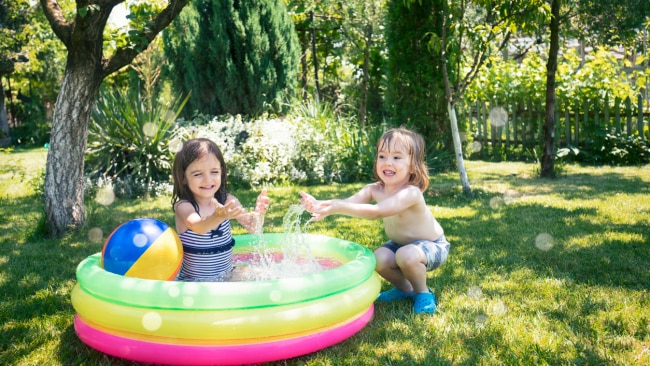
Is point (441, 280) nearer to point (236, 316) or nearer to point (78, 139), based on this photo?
point (236, 316)

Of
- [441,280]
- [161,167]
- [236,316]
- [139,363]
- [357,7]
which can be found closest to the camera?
[236,316]

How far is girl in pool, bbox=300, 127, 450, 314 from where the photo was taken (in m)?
3.50

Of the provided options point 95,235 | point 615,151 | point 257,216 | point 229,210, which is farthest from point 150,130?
point 615,151

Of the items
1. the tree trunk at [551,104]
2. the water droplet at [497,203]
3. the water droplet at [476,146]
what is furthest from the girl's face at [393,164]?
the water droplet at [476,146]

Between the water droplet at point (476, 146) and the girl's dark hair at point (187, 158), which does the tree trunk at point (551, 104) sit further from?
the girl's dark hair at point (187, 158)

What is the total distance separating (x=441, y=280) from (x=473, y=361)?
135cm

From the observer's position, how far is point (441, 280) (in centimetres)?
408

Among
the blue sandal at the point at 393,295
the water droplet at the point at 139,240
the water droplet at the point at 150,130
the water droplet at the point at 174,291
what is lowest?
the blue sandal at the point at 393,295

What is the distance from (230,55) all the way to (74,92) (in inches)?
220

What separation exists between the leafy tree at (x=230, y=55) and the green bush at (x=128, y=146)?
2.41 meters

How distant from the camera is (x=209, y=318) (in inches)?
102

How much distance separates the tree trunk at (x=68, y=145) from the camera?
546 cm

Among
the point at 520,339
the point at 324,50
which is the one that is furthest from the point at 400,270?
the point at 324,50

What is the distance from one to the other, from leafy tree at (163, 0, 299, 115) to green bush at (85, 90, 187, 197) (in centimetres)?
241
